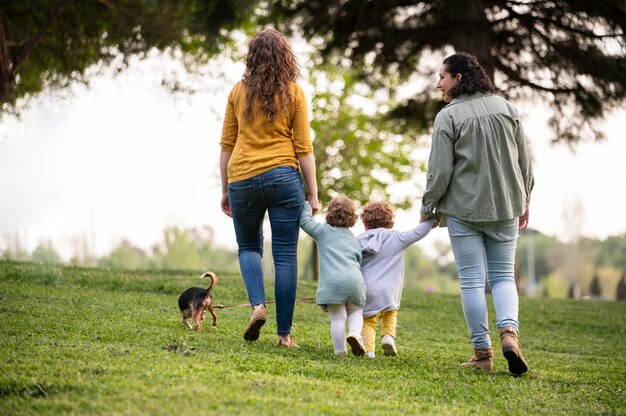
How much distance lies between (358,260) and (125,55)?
11558mm

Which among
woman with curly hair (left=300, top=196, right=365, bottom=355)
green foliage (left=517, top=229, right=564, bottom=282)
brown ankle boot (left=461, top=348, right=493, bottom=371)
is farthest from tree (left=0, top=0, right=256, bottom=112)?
green foliage (left=517, top=229, right=564, bottom=282)

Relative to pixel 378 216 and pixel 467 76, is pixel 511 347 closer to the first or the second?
pixel 378 216

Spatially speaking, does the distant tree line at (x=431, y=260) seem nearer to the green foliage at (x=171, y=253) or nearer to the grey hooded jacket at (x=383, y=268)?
the green foliage at (x=171, y=253)

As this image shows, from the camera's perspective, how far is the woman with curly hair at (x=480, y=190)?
505 cm

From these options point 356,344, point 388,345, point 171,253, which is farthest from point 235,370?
point 171,253

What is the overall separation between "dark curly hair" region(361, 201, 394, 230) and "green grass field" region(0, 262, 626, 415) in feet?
2.99

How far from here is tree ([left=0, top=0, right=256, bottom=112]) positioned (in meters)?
14.6

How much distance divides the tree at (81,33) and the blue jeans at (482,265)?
372 inches

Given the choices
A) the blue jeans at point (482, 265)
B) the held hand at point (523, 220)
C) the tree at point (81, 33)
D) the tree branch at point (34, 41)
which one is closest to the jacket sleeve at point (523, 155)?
the held hand at point (523, 220)

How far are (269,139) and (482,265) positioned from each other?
157 cm

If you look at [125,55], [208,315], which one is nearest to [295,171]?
[208,315]

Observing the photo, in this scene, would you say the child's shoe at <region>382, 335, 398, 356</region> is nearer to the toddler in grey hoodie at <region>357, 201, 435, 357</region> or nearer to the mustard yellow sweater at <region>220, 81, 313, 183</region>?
the toddler in grey hoodie at <region>357, 201, 435, 357</region>

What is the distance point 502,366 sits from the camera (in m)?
5.88

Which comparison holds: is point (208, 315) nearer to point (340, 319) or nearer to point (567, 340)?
point (340, 319)
